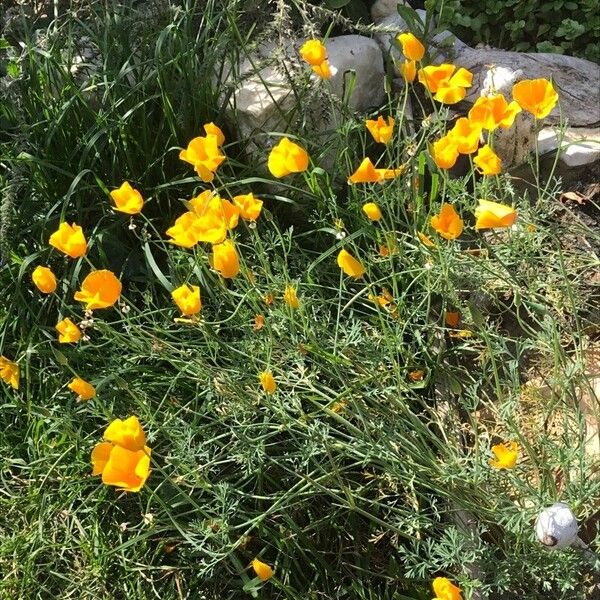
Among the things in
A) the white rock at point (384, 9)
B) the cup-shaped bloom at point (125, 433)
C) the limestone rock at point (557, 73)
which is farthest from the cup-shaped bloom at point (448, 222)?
the white rock at point (384, 9)

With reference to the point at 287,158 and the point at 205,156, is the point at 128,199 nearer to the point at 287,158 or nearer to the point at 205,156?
the point at 205,156

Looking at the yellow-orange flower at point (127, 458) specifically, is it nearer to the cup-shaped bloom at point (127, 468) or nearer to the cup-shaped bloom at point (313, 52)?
the cup-shaped bloom at point (127, 468)

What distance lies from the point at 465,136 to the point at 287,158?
33 cm

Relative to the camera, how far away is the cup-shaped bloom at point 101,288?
1514 mm

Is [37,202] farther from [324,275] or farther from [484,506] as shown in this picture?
[484,506]

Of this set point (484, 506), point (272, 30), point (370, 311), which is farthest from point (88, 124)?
point (484, 506)

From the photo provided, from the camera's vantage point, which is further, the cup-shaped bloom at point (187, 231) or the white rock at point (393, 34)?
the white rock at point (393, 34)

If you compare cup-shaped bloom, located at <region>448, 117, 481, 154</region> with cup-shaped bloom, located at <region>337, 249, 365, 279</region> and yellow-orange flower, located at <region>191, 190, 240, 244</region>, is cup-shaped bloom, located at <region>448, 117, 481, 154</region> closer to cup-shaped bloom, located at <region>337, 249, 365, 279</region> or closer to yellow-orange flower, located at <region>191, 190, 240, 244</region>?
cup-shaped bloom, located at <region>337, 249, 365, 279</region>

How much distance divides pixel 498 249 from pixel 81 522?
3.90ft

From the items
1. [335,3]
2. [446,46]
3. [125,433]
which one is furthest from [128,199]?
[446,46]

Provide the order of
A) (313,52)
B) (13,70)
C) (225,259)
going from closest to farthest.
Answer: (225,259)
(313,52)
(13,70)

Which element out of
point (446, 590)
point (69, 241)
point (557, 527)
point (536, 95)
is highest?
point (536, 95)

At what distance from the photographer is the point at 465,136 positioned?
5.12ft

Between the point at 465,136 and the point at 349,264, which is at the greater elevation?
the point at 465,136
